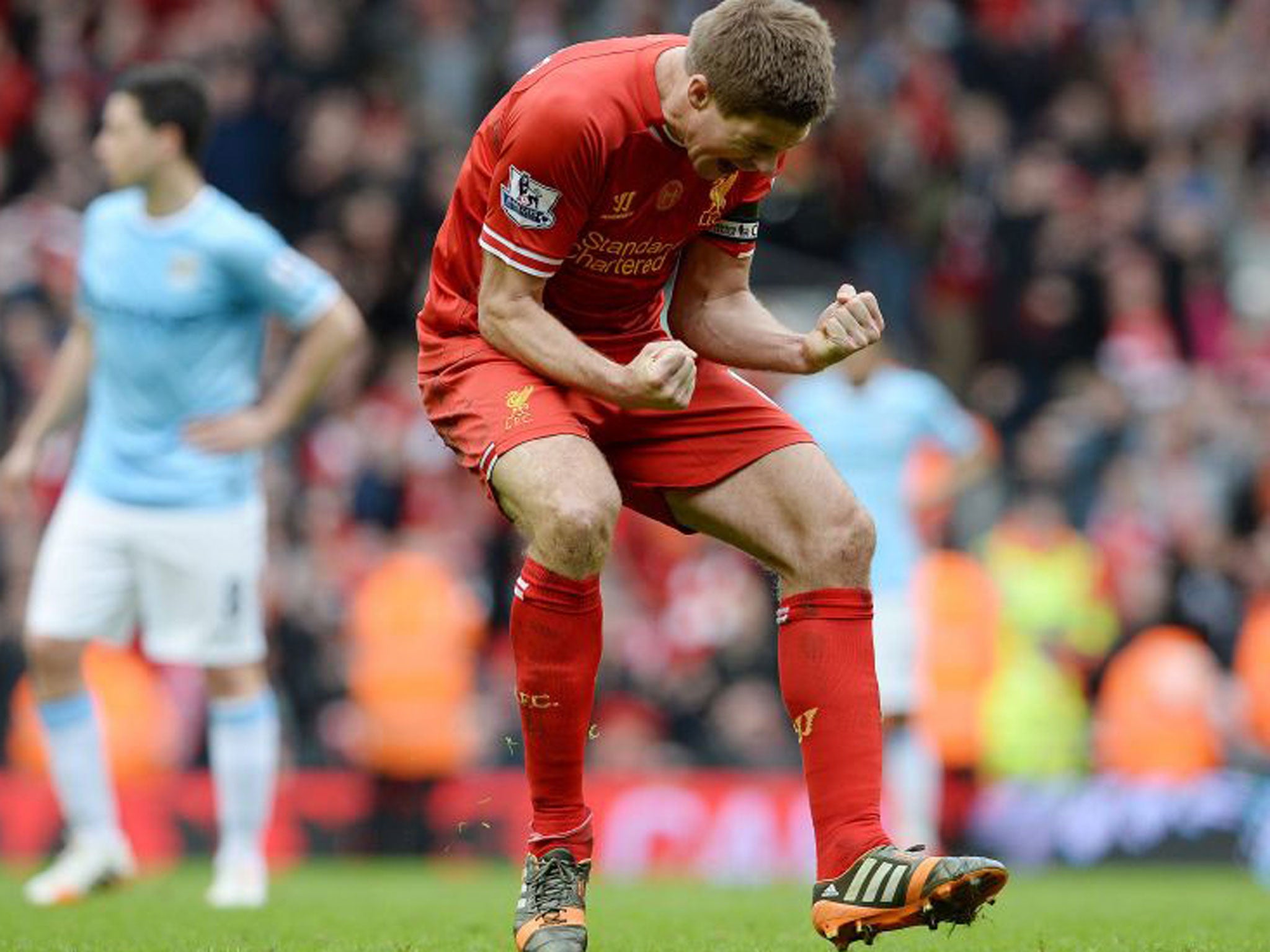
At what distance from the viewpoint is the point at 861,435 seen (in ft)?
33.4

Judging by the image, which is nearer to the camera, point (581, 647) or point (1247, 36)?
point (581, 647)

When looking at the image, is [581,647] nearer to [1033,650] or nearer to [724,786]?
[724,786]

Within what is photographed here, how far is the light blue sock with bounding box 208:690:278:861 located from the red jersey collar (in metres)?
3.79

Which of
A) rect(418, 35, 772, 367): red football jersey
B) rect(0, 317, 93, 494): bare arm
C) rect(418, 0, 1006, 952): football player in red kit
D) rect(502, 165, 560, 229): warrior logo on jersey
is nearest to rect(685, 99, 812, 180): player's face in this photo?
rect(418, 0, 1006, 952): football player in red kit

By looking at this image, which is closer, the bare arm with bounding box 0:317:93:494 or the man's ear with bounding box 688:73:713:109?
the man's ear with bounding box 688:73:713:109

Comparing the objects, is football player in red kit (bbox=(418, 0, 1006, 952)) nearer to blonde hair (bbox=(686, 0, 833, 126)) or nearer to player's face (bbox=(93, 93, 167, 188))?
blonde hair (bbox=(686, 0, 833, 126))

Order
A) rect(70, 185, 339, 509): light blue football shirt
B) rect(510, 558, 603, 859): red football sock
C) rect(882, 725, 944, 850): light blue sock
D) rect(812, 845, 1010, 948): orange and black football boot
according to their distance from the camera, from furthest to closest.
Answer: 1. rect(882, 725, 944, 850): light blue sock
2. rect(70, 185, 339, 509): light blue football shirt
3. rect(510, 558, 603, 859): red football sock
4. rect(812, 845, 1010, 948): orange and black football boot

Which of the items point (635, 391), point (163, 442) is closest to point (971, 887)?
point (635, 391)

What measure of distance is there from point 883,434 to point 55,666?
→ 12.8ft

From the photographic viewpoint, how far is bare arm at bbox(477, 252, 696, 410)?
5.37 metres

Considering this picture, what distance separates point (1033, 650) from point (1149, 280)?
2.88 metres

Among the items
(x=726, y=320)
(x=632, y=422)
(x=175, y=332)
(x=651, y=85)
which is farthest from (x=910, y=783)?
(x=651, y=85)

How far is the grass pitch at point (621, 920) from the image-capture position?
5922 millimetres

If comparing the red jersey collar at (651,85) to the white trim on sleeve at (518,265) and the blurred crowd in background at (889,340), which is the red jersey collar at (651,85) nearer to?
the white trim on sleeve at (518,265)
